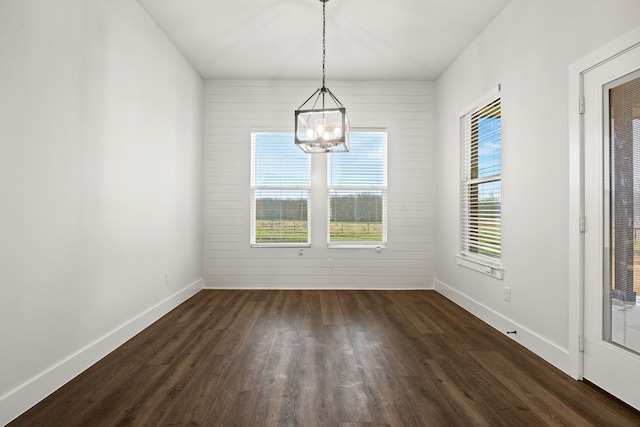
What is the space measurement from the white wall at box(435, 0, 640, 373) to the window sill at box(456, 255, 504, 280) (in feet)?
0.23

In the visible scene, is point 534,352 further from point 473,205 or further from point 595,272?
point 473,205

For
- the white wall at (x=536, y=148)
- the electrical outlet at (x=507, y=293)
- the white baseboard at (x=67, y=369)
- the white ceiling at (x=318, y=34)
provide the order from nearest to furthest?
the white baseboard at (x=67, y=369) < the white wall at (x=536, y=148) < the electrical outlet at (x=507, y=293) < the white ceiling at (x=318, y=34)

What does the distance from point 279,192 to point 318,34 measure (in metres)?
2.26

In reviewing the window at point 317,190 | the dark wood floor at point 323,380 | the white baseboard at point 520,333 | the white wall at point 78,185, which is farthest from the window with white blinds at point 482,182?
the white wall at point 78,185

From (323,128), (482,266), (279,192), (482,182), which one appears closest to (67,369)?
(323,128)

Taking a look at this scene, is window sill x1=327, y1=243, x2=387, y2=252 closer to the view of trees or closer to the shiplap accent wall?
the shiplap accent wall

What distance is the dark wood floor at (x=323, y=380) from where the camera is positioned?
6.19 ft

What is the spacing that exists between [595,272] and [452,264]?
2316 mm

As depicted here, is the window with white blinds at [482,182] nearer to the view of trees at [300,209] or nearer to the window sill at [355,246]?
the window sill at [355,246]

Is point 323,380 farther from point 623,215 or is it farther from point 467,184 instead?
point 467,184

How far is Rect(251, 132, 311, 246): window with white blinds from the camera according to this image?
17.0 ft

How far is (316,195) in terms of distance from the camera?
17.0 feet

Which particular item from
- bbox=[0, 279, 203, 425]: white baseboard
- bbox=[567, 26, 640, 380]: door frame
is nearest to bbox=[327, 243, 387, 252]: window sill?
bbox=[0, 279, 203, 425]: white baseboard

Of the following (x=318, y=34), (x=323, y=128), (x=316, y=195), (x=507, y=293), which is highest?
(x=318, y=34)
